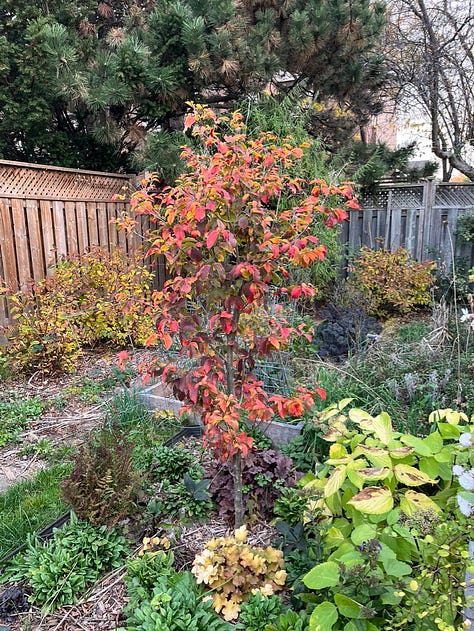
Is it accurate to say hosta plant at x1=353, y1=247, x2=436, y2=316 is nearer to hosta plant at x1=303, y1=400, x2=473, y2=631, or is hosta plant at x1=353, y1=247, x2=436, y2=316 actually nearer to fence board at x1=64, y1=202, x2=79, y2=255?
fence board at x1=64, y1=202, x2=79, y2=255

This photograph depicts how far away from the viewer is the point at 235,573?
5.75 ft

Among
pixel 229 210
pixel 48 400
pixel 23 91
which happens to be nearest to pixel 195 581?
pixel 229 210

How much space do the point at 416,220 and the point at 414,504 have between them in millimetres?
6795

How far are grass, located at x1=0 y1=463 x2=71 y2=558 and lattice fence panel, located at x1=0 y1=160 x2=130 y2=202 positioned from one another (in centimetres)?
310

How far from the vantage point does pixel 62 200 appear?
532 centimetres

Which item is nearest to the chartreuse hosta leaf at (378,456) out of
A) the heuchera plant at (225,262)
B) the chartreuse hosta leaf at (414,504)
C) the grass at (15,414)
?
the chartreuse hosta leaf at (414,504)

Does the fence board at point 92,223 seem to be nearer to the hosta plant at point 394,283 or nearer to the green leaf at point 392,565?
the hosta plant at point 394,283

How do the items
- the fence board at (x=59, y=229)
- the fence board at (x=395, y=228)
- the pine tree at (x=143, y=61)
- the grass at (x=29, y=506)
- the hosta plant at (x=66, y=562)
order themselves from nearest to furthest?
the hosta plant at (x=66, y=562), the grass at (x=29, y=506), the pine tree at (x=143, y=61), the fence board at (x=59, y=229), the fence board at (x=395, y=228)

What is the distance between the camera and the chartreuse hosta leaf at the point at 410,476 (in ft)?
4.71

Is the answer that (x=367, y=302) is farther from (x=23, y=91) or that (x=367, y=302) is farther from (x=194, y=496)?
(x=23, y=91)

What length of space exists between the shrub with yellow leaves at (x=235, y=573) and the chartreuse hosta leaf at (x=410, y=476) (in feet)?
2.04

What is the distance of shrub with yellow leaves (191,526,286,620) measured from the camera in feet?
5.65

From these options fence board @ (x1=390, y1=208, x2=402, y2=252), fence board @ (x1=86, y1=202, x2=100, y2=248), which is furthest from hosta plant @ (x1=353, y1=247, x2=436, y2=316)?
fence board @ (x1=86, y1=202, x2=100, y2=248)

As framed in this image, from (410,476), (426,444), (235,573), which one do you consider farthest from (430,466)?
A: (235,573)
